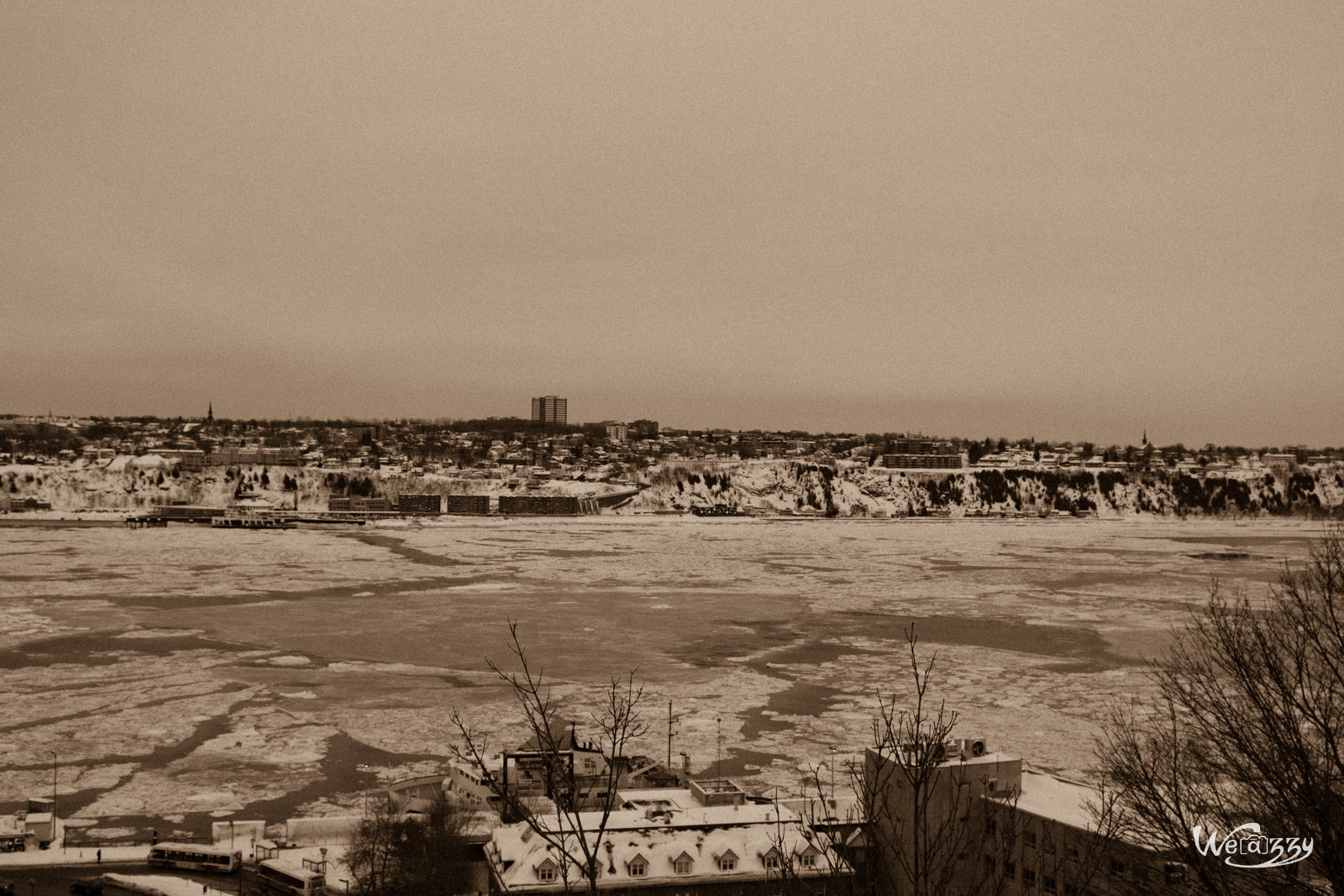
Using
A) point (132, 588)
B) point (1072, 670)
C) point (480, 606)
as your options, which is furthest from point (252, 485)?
point (1072, 670)

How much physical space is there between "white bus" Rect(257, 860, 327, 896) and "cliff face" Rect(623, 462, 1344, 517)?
273ft

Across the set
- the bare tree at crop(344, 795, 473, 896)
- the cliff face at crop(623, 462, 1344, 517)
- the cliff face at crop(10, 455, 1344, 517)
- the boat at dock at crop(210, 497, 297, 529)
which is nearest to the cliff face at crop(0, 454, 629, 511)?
the cliff face at crop(10, 455, 1344, 517)

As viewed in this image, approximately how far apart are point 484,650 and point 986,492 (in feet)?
306

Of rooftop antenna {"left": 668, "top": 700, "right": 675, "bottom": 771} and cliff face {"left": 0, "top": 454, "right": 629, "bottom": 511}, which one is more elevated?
cliff face {"left": 0, "top": 454, "right": 629, "bottom": 511}

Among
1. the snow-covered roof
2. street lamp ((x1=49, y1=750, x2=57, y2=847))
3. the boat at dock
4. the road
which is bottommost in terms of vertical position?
the boat at dock

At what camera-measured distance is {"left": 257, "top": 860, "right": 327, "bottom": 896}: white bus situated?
12.3 metres

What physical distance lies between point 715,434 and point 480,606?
156101mm

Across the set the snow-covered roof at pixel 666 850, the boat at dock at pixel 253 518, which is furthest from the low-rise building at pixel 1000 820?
the boat at dock at pixel 253 518

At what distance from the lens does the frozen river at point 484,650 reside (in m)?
17.2

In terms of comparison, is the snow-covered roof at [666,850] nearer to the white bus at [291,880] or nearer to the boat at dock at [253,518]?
the white bus at [291,880]

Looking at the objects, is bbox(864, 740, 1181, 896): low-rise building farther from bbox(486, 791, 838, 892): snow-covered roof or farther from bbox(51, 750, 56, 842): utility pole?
bbox(51, 750, 56, 842): utility pole

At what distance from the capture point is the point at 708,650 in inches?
1073

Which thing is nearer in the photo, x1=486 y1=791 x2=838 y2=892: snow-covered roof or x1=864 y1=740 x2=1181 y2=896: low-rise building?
x1=864 y1=740 x2=1181 y2=896: low-rise building

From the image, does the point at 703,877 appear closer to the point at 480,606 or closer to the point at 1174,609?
the point at 480,606
